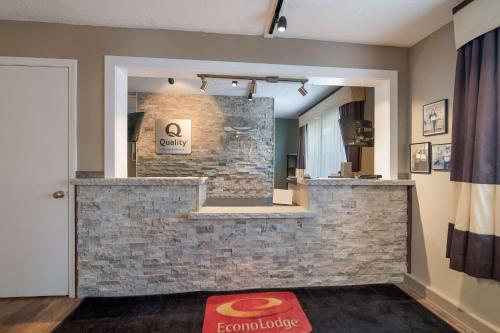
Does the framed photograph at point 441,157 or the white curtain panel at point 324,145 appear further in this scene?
the white curtain panel at point 324,145

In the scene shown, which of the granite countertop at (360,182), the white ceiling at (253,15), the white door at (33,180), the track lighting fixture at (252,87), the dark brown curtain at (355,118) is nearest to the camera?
the white ceiling at (253,15)

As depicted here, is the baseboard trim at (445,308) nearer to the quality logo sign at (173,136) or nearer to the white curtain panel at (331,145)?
the white curtain panel at (331,145)

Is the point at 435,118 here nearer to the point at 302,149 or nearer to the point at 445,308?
the point at 445,308

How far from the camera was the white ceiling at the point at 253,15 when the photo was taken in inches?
77.0

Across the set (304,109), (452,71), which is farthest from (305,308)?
(304,109)

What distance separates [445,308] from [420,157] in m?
1.32

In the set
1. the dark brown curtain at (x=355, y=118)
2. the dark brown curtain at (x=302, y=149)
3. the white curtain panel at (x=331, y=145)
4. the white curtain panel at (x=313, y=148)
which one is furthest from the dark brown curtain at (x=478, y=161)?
the dark brown curtain at (x=302, y=149)

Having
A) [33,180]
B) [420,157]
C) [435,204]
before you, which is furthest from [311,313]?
[33,180]

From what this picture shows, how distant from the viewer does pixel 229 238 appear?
2.36 metres

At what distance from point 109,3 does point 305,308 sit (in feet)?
9.67

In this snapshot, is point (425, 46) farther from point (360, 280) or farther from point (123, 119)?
point (123, 119)

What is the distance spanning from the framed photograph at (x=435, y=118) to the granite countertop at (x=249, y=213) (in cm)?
132

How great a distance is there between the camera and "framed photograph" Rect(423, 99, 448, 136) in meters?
2.14

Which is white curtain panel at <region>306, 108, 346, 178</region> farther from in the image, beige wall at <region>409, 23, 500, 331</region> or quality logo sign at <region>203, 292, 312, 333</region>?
quality logo sign at <region>203, 292, 312, 333</region>
